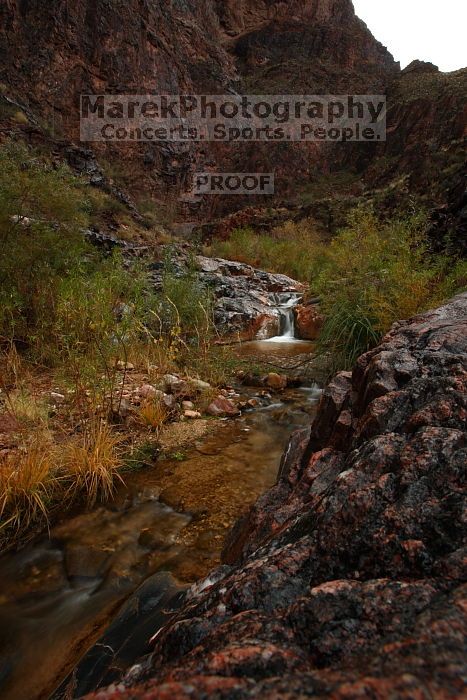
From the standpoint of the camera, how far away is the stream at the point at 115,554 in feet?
4.96

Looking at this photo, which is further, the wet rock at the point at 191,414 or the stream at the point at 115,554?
the wet rock at the point at 191,414

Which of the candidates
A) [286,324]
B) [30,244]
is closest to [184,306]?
[30,244]

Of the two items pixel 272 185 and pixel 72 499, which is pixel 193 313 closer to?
pixel 72 499

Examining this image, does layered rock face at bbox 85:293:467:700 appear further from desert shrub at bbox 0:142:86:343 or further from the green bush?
desert shrub at bbox 0:142:86:343

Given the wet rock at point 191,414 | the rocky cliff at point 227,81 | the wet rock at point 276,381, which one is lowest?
the wet rock at point 191,414

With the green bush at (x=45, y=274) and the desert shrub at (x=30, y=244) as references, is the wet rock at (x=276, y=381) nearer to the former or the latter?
the green bush at (x=45, y=274)

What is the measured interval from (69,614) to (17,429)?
1538mm

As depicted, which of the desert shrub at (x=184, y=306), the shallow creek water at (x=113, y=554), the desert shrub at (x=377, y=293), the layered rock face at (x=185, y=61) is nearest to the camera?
the shallow creek water at (x=113, y=554)

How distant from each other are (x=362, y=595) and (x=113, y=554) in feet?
6.14

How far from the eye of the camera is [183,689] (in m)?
0.43

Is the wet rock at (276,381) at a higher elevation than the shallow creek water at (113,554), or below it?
higher

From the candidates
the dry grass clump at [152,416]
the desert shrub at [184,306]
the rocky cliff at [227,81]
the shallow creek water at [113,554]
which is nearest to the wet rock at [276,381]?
the desert shrub at [184,306]

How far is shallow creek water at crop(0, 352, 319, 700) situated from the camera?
4.95ft

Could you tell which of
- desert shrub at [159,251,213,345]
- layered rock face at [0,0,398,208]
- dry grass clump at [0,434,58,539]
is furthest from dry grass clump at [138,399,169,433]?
layered rock face at [0,0,398,208]
